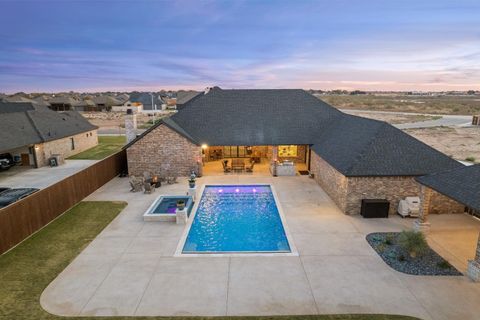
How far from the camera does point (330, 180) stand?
19422 millimetres

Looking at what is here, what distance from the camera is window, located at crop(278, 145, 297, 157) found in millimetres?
29453

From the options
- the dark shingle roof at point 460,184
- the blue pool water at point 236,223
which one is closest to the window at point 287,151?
the blue pool water at point 236,223

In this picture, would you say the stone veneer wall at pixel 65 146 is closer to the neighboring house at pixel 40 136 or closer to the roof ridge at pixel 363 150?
the neighboring house at pixel 40 136

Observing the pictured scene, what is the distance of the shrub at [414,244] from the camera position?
12.0 meters

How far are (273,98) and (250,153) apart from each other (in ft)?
20.4

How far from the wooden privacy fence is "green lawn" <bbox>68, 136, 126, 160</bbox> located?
1156 centimetres

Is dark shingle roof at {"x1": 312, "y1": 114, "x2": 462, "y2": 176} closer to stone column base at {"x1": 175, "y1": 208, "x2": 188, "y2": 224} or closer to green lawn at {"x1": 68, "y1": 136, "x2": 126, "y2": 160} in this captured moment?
stone column base at {"x1": 175, "y1": 208, "x2": 188, "y2": 224}

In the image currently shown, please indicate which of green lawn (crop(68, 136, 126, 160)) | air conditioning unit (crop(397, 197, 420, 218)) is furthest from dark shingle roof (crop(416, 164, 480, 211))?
green lawn (crop(68, 136, 126, 160))

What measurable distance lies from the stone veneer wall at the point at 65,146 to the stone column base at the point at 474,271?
107 feet

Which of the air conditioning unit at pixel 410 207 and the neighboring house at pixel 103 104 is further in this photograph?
the neighboring house at pixel 103 104

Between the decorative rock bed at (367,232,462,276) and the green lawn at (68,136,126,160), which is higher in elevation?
the green lawn at (68,136,126,160)

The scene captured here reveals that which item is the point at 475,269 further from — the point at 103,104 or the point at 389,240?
the point at 103,104

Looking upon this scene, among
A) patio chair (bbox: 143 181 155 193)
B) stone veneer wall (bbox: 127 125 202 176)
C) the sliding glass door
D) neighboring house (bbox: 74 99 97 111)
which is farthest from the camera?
neighboring house (bbox: 74 99 97 111)

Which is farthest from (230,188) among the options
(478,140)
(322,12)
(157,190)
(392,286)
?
(478,140)
